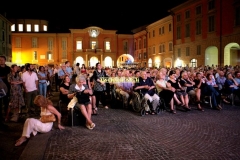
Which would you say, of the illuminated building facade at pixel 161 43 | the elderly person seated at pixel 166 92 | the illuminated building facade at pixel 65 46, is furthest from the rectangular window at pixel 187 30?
the elderly person seated at pixel 166 92

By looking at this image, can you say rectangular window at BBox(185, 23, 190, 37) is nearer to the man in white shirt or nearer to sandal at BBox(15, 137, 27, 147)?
the man in white shirt

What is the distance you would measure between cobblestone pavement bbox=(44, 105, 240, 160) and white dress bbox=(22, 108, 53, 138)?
300 millimetres

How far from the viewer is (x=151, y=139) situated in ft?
19.3

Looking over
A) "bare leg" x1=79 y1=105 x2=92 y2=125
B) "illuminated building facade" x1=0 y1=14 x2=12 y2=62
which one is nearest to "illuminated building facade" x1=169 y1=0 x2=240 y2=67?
"bare leg" x1=79 y1=105 x2=92 y2=125

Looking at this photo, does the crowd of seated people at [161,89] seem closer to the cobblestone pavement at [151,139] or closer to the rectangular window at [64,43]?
the cobblestone pavement at [151,139]

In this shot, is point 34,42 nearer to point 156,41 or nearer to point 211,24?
point 156,41

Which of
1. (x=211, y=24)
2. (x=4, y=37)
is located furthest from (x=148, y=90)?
(x=4, y=37)

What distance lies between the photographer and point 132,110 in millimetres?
9930

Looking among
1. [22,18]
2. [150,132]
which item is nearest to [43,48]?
[22,18]

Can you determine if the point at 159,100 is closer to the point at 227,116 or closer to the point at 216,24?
the point at 227,116

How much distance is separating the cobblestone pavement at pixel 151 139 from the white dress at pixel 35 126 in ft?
0.98

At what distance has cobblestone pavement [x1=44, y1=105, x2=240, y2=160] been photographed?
493cm

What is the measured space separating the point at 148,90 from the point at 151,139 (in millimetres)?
3421

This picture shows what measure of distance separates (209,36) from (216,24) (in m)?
1.75
